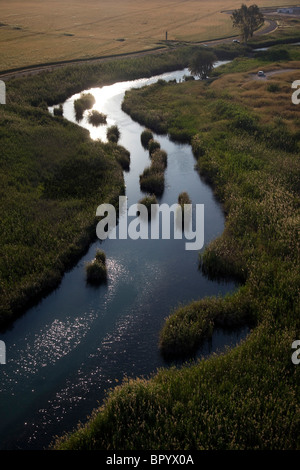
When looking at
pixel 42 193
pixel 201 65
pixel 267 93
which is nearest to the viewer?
pixel 42 193

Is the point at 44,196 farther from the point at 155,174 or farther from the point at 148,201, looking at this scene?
the point at 155,174

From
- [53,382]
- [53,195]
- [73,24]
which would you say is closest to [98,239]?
[53,195]

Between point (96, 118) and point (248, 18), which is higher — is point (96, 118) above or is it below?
below

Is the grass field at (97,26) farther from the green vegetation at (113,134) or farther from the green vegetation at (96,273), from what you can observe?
the green vegetation at (96,273)

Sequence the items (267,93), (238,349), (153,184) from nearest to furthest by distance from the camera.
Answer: (238,349) < (153,184) < (267,93)

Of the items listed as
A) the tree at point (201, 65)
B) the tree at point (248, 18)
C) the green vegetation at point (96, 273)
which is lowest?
the green vegetation at point (96, 273)

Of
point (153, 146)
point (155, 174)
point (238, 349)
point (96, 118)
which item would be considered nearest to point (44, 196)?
point (155, 174)

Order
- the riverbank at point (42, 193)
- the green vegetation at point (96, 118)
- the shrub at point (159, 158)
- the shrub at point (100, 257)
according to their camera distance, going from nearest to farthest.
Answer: the riverbank at point (42, 193) < the shrub at point (100, 257) < the shrub at point (159, 158) < the green vegetation at point (96, 118)

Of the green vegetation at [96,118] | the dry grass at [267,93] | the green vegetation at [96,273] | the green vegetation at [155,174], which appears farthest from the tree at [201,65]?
the green vegetation at [96,273]
